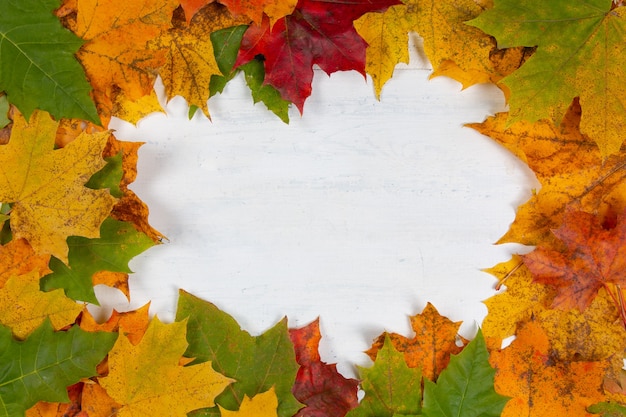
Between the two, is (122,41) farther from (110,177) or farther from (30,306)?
(30,306)

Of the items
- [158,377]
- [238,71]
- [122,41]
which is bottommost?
[158,377]

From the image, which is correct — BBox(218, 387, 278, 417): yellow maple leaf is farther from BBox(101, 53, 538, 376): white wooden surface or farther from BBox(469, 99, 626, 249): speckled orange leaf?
BBox(469, 99, 626, 249): speckled orange leaf

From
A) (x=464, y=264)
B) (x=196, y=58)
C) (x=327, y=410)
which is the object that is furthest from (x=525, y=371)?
(x=196, y=58)

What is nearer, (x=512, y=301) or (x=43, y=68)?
(x=43, y=68)

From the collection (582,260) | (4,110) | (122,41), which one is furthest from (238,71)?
(582,260)

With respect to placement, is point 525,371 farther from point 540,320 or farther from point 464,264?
point 464,264

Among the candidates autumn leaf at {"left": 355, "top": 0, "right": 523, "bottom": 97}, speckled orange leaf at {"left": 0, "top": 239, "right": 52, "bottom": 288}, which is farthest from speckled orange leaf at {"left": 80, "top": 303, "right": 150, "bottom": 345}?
autumn leaf at {"left": 355, "top": 0, "right": 523, "bottom": 97}
